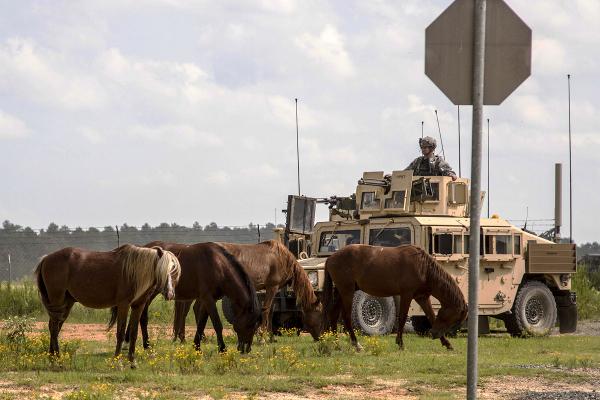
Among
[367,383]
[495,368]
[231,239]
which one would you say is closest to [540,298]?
[495,368]

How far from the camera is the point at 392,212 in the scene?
22484 mm

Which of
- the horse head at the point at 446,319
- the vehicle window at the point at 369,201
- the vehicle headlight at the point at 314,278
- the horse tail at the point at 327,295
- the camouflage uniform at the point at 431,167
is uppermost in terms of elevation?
the camouflage uniform at the point at 431,167

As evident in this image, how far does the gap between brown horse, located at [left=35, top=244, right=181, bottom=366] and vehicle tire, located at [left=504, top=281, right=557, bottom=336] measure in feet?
31.6

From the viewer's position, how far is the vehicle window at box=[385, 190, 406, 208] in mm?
22328

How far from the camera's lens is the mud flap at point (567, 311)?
24.2m

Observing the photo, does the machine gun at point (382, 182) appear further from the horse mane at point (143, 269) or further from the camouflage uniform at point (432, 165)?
the horse mane at point (143, 269)

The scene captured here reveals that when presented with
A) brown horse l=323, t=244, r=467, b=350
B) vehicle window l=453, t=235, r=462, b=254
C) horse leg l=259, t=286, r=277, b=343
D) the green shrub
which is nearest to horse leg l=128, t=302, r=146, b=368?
horse leg l=259, t=286, r=277, b=343

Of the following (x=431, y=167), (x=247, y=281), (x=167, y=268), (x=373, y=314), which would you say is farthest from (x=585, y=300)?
(x=167, y=268)

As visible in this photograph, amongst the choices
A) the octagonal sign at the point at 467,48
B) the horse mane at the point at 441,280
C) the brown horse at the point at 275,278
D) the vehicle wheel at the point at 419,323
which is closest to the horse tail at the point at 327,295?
the brown horse at the point at 275,278

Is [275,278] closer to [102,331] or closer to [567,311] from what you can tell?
[102,331]

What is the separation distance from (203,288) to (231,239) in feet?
191

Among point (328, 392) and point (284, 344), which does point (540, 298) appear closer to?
point (284, 344)

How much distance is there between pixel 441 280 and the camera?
19.2 m

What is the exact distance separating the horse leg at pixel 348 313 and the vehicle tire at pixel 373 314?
2053 mm
